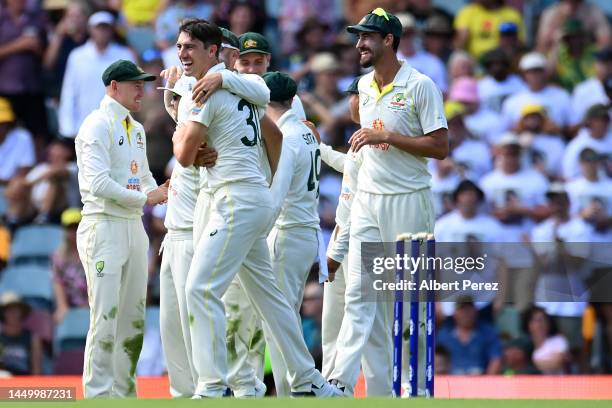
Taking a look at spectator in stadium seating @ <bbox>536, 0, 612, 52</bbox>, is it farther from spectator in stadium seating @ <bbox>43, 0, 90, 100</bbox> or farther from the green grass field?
the green grass field

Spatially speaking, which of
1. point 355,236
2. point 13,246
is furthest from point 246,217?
point 13,246

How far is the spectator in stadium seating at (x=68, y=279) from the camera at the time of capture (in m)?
13.9

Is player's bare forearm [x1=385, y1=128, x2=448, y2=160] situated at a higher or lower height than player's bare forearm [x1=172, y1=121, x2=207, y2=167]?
higher

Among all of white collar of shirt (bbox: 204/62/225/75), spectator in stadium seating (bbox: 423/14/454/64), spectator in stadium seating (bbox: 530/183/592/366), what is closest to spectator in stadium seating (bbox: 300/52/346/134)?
spectator in stadium seating (bbox: 423/14/454/64)

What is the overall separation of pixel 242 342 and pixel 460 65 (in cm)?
615

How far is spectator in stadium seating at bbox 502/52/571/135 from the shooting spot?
14594 mm

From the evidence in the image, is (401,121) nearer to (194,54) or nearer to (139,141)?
(194,54)

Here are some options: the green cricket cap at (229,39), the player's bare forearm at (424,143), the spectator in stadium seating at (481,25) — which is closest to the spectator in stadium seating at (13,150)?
the spectator in stadium seating at (481,25)

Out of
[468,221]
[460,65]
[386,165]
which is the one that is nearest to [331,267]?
[386,165]

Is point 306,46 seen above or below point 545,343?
above

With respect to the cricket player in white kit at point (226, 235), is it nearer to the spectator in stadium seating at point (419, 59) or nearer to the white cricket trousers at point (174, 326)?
the white cricket trousers at point (174, 326)

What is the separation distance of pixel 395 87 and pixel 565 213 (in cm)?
464

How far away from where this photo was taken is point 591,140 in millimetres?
14039

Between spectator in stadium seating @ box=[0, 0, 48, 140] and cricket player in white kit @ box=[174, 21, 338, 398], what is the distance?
6.74m
